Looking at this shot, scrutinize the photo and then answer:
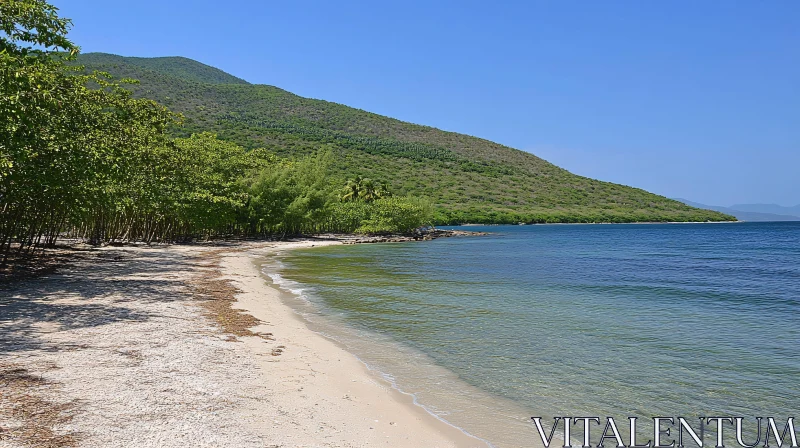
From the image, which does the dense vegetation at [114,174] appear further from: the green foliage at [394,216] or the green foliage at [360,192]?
the green foliage at [360,192]

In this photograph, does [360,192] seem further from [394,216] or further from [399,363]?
[399,363]

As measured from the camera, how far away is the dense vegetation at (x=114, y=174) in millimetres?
12867

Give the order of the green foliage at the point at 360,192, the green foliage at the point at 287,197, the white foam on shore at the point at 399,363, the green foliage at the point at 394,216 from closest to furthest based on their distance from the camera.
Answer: the white foam on shore at the point at 399,363 → the green foliage at the point at 287,197 → the green foliage at the point at 394,216 → the green foliage at the point at 360,192

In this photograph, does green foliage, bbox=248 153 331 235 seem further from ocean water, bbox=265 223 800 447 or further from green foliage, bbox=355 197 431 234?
ocean water, bbox=265 223 800 447

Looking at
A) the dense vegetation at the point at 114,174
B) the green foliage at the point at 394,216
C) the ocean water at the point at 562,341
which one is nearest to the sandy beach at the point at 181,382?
the ocean water at the point at 562,341

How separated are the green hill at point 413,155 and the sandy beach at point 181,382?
3279 inches

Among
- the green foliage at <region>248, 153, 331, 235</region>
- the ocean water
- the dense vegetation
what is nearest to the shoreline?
the ocean water

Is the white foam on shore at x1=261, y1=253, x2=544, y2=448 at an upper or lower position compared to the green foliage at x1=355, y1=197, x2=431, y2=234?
lower

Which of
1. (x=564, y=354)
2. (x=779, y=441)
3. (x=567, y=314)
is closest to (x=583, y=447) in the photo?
(x=779, y=441)

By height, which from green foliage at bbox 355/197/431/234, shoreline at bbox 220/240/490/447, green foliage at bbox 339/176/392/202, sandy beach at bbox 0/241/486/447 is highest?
green foliage at bbox 339/176/392/202

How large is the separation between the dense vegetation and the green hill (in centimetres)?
3997

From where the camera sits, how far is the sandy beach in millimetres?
5250

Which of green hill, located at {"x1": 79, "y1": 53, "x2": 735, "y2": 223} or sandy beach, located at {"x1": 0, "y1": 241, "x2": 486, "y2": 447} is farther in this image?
green hill, located at {"x1": 79, "y1": 53, "x2": 735, "y2": 223}

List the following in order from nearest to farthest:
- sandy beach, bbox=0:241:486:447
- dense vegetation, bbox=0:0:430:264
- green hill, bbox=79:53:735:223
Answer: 1. sandy beach, bbox=0:241:486:447
2. dense vegetation, bbox=0:0:430:264
3. green hill, bbox=79:53:735:223
